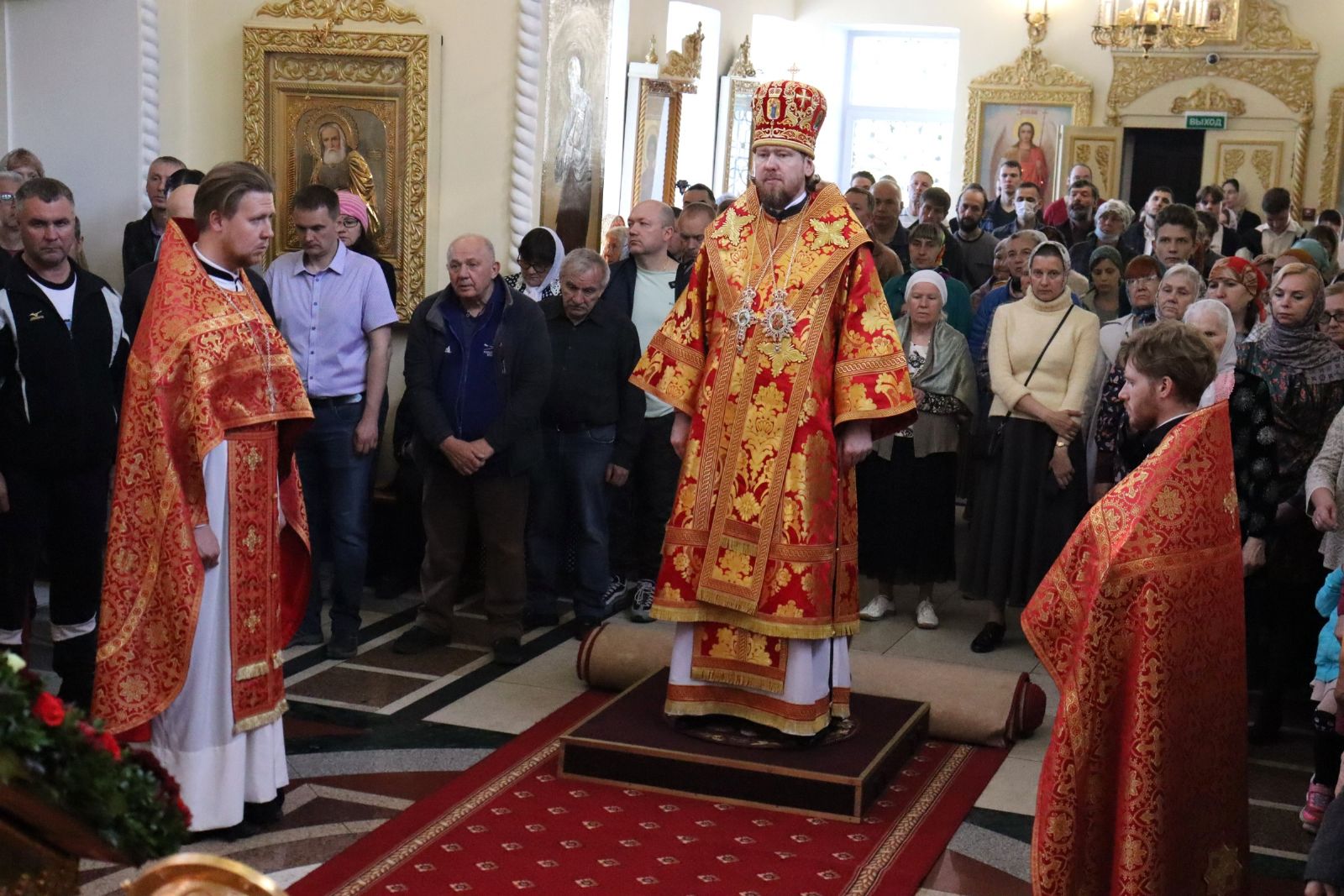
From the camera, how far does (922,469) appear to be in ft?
23.8

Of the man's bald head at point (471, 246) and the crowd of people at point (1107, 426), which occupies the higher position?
the man's bald head at point (471, 246)

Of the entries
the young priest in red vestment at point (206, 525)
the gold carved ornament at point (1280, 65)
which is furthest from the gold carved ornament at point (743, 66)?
the young priest in red vestment at point (206, 525)

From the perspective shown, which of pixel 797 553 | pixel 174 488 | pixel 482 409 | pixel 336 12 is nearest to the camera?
pixel 174 488

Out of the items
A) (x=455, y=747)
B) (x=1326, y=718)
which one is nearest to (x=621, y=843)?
(x=455, y=747)

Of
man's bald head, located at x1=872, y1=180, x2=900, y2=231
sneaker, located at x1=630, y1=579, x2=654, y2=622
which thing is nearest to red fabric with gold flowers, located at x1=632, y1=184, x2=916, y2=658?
sneaker, located at x1=630, y1=579, x2=654, y2=622

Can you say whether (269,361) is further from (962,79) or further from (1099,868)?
(962,79)

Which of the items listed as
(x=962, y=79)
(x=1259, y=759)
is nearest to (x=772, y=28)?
(x=962, y=79)

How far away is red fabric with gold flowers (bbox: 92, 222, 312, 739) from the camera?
4328mm

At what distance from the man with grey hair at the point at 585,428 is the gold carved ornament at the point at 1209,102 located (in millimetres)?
12488

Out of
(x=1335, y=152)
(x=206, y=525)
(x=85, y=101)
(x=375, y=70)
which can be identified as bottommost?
(x=206, y=525)

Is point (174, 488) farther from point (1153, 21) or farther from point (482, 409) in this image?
point (1153, 21)

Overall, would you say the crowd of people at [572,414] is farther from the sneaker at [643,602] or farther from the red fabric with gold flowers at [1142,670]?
the red fabric with gold flowers at [1142,670]

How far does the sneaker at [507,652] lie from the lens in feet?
21.0

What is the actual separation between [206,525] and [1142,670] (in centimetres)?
245
